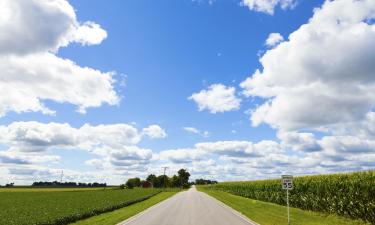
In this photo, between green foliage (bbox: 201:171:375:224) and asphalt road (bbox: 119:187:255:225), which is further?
green foliage (bbox: 201:171:375:224)

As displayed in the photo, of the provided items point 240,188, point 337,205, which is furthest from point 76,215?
point 240,188

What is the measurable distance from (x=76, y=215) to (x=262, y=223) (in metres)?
12.3

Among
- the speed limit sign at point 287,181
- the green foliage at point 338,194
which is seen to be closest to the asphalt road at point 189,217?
the speed limit sign at point 287,181

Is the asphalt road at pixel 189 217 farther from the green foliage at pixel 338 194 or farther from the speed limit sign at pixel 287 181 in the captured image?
the green foliage at pixel 338 194

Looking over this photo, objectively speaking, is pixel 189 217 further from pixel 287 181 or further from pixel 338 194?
pixel 338 194

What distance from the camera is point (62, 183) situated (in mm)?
192125

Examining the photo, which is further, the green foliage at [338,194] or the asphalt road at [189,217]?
the green foliage at [338,194]

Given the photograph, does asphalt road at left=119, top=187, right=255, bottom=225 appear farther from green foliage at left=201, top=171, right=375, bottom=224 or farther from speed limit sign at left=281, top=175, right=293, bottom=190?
green foliage at left=201, top=171, right=375, bottom=224

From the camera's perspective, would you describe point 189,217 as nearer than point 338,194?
Yes

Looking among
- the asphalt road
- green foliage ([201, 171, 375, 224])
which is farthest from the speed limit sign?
green foliage ([201, 171, 375, 224])

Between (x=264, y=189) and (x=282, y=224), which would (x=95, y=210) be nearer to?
(x=282, y=224)

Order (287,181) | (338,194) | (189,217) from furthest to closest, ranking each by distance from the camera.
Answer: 1. (338,194)
2. (189,217)
3. (287,181)

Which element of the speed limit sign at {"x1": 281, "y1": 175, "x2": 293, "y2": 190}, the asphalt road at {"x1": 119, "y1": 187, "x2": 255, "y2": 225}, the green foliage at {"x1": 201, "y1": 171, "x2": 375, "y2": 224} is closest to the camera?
the asphalt road at {"x1": 119, "y1": 187, "x2": 255, "y2": 225}

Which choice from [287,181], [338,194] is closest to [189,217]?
[287,181]
